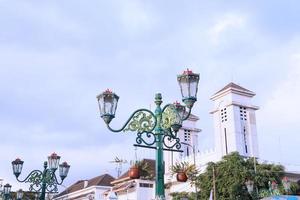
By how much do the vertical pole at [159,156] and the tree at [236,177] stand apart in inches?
803

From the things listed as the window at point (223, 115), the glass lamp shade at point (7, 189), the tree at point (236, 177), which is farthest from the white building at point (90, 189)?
the glass lamp shade at point (7, 189)

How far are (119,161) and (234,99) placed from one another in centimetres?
1553

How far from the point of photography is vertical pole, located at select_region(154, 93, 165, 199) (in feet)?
23.1

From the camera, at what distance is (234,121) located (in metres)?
36.8

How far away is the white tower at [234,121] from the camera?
36353 mm

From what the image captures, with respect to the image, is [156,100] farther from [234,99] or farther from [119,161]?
[119,161]

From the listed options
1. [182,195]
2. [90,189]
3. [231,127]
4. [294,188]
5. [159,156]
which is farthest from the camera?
[90,189]

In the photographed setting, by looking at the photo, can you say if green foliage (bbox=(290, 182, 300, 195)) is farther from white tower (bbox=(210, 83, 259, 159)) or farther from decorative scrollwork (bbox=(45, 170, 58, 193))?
decorative scrollwork (bbox=(45, 170, 58, 193))

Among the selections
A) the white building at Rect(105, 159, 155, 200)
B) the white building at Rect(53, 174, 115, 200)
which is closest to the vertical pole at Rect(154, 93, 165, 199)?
the white building at Rect(105, 159, 155, 200)

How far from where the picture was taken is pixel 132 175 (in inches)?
307

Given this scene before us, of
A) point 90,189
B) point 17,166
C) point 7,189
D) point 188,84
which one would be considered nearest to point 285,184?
point 7,189

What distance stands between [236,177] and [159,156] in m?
21.9

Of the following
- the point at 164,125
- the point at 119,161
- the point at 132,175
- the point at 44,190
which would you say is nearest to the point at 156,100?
the point at 164,125

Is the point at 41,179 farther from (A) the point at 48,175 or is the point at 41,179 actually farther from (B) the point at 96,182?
(B) the point at 96,182
